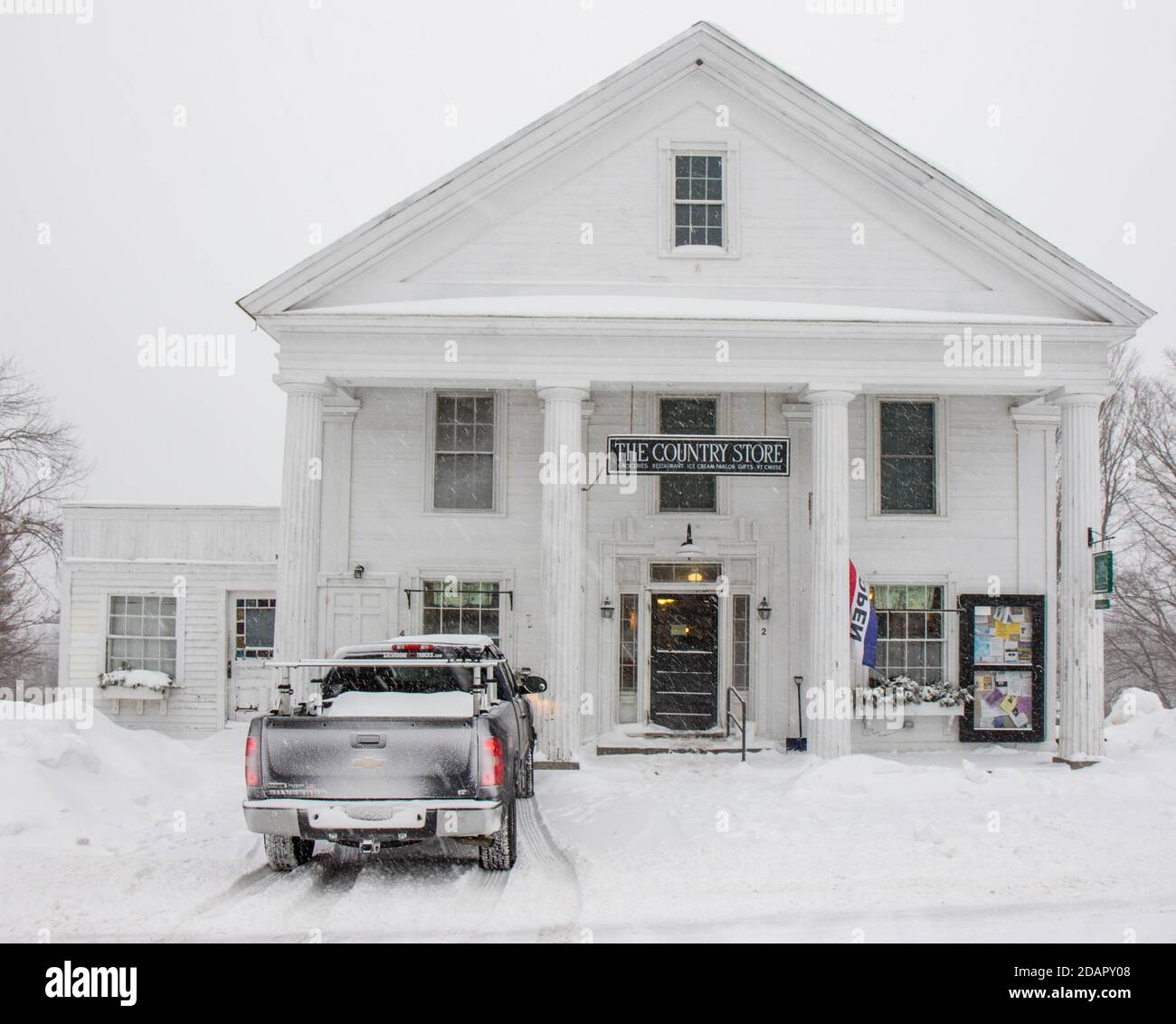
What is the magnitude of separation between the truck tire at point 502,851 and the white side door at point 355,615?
7.58 metres

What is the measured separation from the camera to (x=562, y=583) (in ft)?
45.4

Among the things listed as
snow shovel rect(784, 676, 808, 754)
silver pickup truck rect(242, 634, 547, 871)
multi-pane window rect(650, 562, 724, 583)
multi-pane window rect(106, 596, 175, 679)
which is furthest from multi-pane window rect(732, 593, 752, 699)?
multi-pane window rect(106, 596, 175, 679)

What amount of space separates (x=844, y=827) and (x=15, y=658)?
34.7m

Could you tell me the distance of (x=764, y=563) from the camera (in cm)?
1598

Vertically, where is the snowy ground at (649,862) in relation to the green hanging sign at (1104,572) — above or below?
below

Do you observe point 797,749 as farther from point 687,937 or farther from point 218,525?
point 218,525

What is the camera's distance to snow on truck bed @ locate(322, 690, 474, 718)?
8.34m

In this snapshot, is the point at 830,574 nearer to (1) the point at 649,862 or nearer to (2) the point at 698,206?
(2) the point at 698,206

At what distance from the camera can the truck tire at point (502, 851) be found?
8.25 meters

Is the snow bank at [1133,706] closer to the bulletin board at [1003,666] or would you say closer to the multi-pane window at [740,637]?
the bulletin board at [1003,666]

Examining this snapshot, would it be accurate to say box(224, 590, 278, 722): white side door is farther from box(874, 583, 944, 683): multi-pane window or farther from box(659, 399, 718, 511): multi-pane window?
Answer: box(874, 583, 944, 683): multi-pane window

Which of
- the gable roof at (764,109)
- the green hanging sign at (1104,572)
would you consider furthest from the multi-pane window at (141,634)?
the green hanging sign at (1104,572)

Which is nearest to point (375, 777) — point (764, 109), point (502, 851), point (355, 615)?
point (502, 851)
